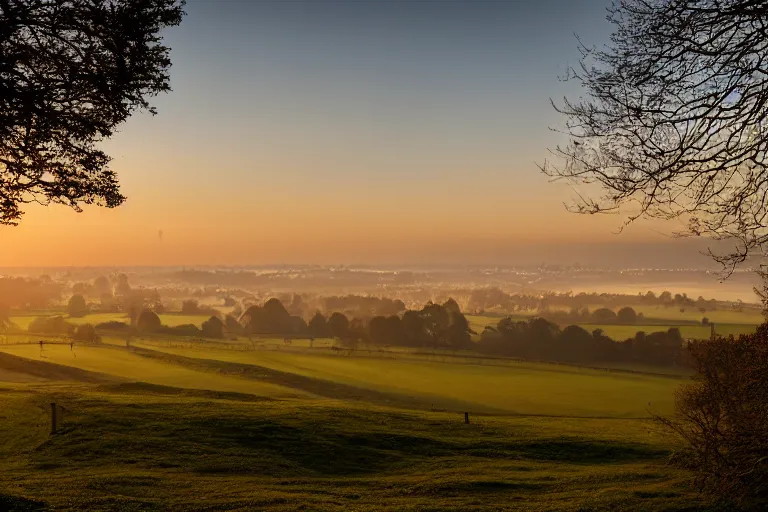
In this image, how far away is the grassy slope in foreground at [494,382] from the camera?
49.5m

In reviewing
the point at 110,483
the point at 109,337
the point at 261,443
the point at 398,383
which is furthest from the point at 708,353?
the point at 109,337

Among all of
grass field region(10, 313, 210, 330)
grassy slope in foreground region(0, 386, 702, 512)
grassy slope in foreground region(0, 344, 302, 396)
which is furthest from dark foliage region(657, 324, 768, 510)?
grass field region(10, 313, 210, 330)

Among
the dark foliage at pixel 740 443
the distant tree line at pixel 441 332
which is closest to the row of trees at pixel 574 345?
the distant tree line at pixel 441 332

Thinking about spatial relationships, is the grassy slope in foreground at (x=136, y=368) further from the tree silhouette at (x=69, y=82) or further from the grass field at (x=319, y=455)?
the tree silhouette at (x=69, y=82)

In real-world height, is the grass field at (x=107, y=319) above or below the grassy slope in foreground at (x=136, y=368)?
above

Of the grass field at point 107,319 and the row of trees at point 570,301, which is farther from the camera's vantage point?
the row of trees at point 570,301

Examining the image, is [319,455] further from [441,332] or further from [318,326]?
[318,326]

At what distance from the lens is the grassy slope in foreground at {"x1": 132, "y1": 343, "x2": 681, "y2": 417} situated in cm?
4947

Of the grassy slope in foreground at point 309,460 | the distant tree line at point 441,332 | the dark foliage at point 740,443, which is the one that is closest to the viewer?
the dark foliage at point 740,443

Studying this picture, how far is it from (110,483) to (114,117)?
Result: 34.4 ft

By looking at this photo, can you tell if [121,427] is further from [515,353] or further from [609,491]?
[515,353]

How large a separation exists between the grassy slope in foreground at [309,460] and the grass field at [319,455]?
7 centimetres

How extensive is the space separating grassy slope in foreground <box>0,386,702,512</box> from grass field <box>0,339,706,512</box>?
0.24 ft

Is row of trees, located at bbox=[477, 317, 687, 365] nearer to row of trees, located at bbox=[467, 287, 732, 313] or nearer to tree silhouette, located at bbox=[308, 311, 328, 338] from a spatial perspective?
tree silhouette, located at bbox=[308, 311, 328, 338]
